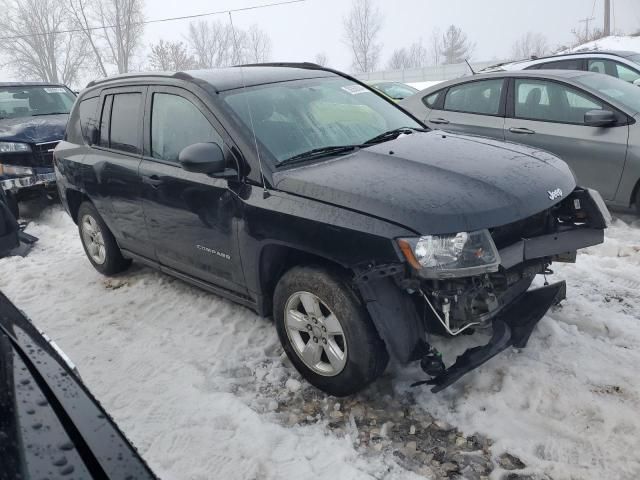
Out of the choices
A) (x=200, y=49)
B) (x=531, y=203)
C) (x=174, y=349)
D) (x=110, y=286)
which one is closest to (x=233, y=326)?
(x=174, y=349)

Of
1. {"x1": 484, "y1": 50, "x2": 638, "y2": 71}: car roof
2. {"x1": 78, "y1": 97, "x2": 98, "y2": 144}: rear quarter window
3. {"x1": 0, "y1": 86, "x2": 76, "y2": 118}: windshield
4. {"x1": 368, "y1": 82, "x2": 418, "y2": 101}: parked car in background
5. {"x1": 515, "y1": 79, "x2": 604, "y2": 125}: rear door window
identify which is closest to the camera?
{"x1": 78, "y1": 97, "x2": 98, "y2": 144}: rear quarter window

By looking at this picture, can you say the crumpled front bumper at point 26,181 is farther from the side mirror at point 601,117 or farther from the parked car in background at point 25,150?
the side mirror at point 601,117

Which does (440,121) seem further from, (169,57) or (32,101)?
(169,57)

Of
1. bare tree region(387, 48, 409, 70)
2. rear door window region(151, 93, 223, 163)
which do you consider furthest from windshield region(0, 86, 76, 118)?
bare tree region(387, 48, 409, 70)

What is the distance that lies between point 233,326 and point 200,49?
151 feet

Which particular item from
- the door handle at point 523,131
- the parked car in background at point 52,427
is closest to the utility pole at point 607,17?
the door handle at point 523,131

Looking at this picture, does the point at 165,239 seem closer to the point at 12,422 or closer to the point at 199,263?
the point at 199,263

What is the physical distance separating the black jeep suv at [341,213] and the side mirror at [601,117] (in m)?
2.22

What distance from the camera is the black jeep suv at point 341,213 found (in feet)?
8.30

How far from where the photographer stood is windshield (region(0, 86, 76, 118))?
848 cm

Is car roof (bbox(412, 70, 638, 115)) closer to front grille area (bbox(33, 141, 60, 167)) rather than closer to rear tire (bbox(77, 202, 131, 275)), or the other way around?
rear tire (bbox(77, 202, 131, 275))

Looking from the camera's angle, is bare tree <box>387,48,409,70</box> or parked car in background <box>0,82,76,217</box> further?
bare tree <box>387,48,409,70</box>

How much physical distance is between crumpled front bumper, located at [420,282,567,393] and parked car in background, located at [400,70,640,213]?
2.05 meters

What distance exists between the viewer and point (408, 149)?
126 inches
